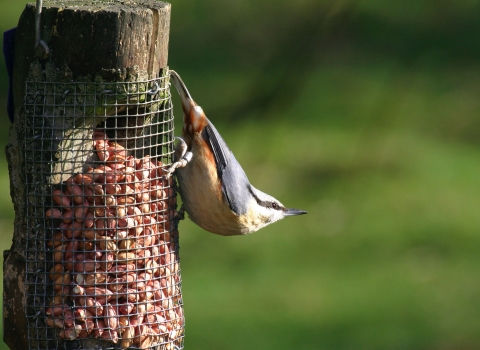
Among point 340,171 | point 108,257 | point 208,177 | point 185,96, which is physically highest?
point 340,171

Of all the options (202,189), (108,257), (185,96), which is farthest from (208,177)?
(108,257)

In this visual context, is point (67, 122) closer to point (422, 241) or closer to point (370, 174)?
point (422, 241)

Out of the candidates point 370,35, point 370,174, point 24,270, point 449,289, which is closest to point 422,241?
point 449,289

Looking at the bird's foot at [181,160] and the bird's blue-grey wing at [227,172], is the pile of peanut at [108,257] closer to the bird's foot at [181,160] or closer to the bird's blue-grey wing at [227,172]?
the bird's foot at [181,160]

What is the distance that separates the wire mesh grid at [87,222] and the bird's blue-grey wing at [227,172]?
0.81 metres

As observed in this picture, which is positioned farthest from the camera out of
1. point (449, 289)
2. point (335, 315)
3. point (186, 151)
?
point (449, 289)

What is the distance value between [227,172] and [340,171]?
23.5 feet

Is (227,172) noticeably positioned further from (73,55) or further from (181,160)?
(73,55)

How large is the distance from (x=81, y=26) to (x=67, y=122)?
444 mm

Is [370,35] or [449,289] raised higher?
[370,35]

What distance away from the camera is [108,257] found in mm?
3525

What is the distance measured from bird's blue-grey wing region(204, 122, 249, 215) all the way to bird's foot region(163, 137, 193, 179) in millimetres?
178

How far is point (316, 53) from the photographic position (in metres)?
5.22

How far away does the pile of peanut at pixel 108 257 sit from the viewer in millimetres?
3480
